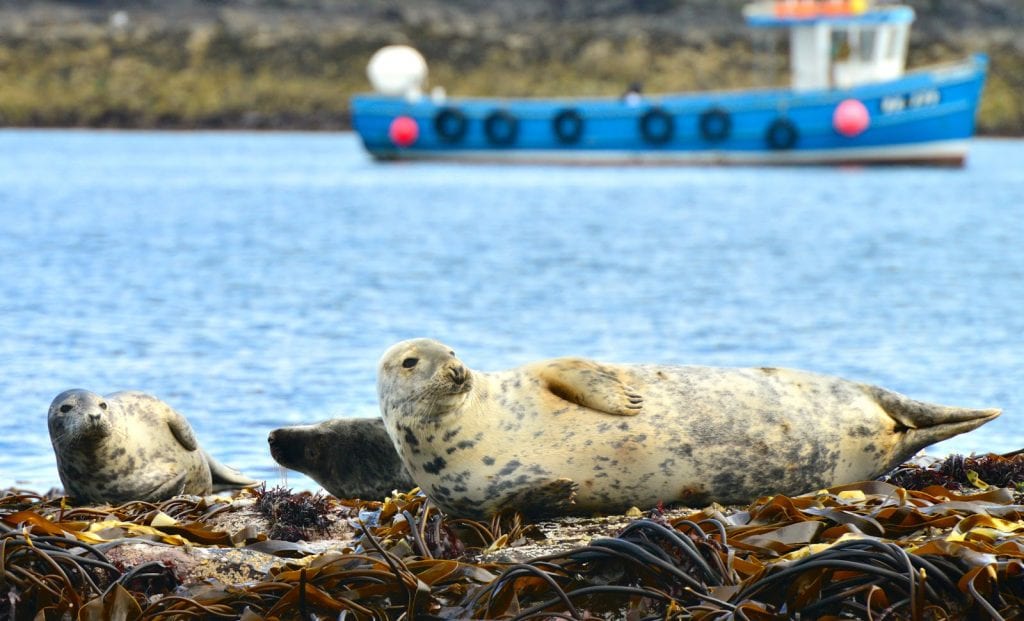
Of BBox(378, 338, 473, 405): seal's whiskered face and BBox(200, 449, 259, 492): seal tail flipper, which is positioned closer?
BBox(378, 338, 473, 405): seal's whiskered face

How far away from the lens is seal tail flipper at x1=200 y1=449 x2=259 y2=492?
6980mm

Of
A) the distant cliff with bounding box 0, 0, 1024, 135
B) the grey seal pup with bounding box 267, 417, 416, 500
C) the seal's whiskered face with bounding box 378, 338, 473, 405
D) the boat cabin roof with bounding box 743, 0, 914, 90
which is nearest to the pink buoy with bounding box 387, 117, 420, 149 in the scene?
the boat cabin roof with bounding box 743, 0, 914, 90

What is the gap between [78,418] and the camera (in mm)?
5980

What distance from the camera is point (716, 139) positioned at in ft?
121

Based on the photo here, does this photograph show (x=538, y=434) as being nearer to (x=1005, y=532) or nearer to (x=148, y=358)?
(x=1005, y=532)

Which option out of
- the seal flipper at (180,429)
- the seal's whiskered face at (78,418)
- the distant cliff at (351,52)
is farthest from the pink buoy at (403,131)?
the seal's whiskered face at (78,418)

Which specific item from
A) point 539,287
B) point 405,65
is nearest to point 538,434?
point 539,287

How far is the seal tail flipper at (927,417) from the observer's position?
5.69 metres

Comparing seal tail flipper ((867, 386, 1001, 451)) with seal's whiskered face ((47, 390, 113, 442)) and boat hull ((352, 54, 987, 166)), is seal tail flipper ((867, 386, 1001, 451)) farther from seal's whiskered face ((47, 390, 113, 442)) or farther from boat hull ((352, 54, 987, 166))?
boat hull ((352, 54, 987, 166))

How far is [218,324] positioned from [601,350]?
3.52 m

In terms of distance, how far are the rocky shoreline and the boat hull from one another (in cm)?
3054

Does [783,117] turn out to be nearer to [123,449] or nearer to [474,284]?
[474,284]

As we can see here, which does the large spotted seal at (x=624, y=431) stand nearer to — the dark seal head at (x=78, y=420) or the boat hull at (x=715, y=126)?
the dark seal head at (x=78, y=420)

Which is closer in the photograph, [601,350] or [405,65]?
[601,350]
